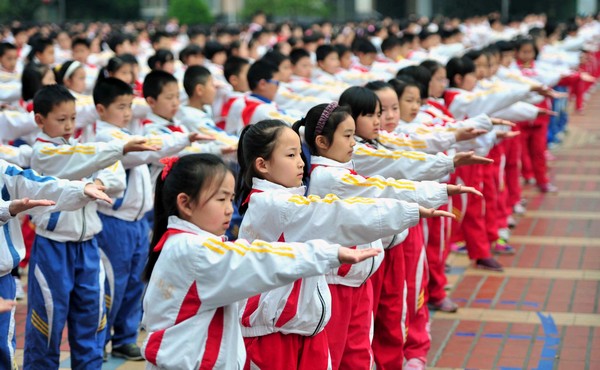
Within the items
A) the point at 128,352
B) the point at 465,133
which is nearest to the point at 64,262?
the point at 128,352

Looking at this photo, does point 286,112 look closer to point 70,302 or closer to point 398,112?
point 398,112

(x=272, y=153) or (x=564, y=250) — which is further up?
(x=272, y=153)

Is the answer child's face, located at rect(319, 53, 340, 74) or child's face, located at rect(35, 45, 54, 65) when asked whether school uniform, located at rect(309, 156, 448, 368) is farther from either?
child's face, located at rect(35, 45, 54, 65)

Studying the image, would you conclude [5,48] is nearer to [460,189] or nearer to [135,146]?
[135,146]

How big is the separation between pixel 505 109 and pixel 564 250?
1.44 metres

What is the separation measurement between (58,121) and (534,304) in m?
3.37

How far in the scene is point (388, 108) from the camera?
18.1ft

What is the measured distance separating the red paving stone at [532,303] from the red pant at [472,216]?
0.21 metres

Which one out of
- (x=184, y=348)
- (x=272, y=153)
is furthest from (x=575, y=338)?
(x=184, y=348)

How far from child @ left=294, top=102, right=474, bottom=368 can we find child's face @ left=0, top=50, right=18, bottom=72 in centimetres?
560

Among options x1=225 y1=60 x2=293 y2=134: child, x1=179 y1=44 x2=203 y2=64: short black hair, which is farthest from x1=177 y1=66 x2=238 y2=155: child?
x1=179 y1=44 x2=203 y2=64: short black hair

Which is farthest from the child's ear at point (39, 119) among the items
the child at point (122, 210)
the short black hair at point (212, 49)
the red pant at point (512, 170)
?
the short black hair at point (212, 49)

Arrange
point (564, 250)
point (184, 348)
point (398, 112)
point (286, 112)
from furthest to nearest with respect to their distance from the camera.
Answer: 1. point (564, 250)
2. point (286, 112)
3. point (398, 112)
4. point (184, 348)

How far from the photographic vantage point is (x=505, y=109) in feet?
24.8
